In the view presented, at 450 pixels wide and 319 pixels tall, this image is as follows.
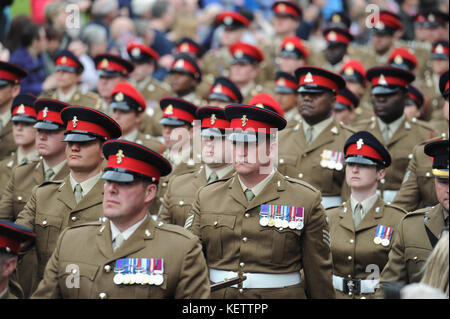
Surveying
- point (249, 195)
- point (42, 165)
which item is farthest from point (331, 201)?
point (42, 165)

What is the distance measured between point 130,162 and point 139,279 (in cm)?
84

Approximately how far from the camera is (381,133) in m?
9.59

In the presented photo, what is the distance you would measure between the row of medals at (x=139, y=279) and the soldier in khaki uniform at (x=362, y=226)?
2298 millimetres

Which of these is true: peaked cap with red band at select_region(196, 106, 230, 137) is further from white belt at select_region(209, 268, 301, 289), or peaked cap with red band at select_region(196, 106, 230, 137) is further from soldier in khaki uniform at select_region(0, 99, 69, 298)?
white belt at select_region(209, 268, 301, 289)

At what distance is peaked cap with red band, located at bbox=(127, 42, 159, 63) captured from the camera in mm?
14141

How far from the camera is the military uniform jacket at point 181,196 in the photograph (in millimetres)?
7914

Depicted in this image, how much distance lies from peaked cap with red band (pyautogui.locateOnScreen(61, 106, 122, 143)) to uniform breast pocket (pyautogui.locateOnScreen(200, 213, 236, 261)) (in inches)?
49.4

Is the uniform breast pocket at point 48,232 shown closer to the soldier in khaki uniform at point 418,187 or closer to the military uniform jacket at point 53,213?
the military uniform jacket at point 53,213

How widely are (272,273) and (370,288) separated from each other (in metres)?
1.24

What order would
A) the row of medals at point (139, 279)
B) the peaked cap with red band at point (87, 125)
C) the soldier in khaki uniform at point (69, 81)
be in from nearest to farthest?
1. the row of medals at point (139, 279)
2. the peaked cap with red band at point (87, 125)
3. the soldier in khaki uniform at point (69, 81)

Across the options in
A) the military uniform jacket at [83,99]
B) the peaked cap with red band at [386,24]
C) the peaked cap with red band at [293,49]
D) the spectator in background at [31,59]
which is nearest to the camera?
the military uniform jacket at [83,99]

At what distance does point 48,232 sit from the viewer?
6.77m

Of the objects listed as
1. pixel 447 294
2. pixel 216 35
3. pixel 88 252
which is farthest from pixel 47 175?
pixel 216 35

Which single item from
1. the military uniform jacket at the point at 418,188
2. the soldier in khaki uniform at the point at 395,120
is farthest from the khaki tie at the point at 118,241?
the soldier in khaki uniform at the point at 395,120
